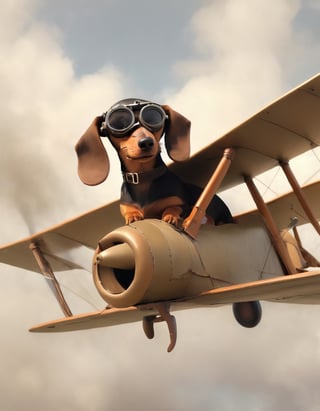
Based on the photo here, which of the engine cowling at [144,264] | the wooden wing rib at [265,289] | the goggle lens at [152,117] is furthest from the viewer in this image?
the goggle lens at [152,117]

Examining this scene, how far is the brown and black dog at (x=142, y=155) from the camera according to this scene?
6.95m

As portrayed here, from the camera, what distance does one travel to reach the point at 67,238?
1030cm

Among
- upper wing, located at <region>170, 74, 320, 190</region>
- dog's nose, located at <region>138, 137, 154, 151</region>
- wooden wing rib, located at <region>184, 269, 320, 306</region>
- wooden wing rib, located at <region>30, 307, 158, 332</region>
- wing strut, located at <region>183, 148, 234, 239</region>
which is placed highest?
dog's nose, located at <region>138, 137, 154, 151</region>

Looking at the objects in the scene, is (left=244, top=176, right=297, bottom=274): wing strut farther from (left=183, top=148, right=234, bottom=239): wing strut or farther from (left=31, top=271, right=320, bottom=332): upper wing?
(left=183, top=148, right=234, bottom=239): wing strut

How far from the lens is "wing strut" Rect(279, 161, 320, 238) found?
809 cm

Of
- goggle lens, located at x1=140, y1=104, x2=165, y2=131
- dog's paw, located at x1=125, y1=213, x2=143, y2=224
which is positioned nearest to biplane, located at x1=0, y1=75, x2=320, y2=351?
dog's paw, located at x1=125, y1=213, x2=143, y2=224

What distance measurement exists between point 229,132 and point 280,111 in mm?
672

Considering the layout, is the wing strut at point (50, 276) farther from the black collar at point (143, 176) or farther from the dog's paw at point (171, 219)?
the dog's paw at point (171, 219)

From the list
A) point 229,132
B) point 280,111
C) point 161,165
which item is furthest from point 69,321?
point 280,111

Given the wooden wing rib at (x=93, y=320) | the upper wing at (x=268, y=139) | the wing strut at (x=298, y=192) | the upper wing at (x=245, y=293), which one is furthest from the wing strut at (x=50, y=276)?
the wing strut at (x=298, y=192)

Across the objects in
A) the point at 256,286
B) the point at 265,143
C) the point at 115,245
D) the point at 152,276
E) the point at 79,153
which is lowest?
the point at 256,286

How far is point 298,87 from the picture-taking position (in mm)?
6891

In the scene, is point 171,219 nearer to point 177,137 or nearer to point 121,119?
point 177,137

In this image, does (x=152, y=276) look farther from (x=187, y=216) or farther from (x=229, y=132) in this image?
(x=229, y=132)
